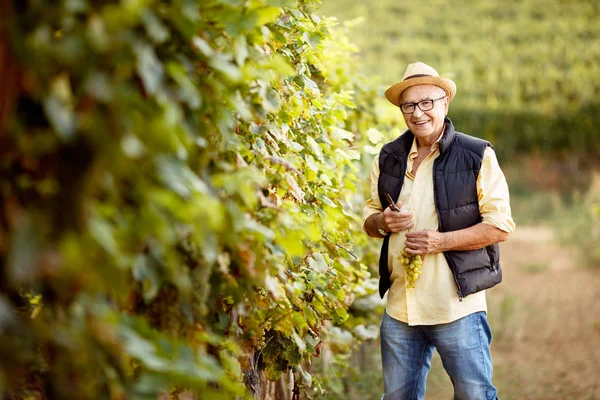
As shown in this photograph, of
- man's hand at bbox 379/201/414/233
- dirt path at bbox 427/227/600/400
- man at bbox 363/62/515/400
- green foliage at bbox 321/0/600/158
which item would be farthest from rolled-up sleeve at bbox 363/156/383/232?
green foliage at bbox 321/0/600/158

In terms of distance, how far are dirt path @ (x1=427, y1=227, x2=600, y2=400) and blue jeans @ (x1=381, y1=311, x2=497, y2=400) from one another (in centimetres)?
199

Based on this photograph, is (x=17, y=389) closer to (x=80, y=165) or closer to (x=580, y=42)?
(x=80, y=165)

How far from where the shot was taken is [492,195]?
2600 mm

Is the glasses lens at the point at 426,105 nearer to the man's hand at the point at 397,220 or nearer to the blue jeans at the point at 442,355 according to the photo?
the man's hand at the point at 397,220

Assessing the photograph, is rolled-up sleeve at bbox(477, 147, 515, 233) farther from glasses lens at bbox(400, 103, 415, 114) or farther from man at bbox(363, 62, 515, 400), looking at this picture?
glasses lens at bbox(400, 103, 415, 114)

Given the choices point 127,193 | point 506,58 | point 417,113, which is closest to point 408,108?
point 417,113

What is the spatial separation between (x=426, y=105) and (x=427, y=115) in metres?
0.04

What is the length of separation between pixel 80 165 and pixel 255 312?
42.7 inches

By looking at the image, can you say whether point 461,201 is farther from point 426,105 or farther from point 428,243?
point 426,105

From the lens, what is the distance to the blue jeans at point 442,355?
103 inches

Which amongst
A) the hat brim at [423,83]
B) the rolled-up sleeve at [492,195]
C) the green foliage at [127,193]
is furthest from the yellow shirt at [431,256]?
the green foliage at [127,193]

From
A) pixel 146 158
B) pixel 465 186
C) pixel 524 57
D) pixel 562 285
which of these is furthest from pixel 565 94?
pixel 146 158

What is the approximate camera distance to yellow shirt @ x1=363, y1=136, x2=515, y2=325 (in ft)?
8.55

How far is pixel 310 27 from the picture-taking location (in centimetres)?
233
